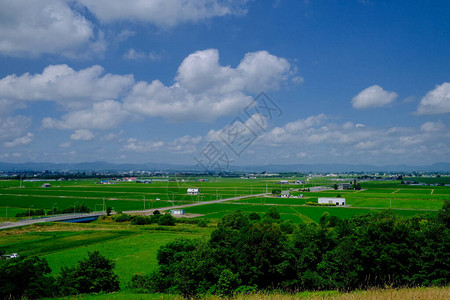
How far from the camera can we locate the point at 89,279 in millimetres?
18844

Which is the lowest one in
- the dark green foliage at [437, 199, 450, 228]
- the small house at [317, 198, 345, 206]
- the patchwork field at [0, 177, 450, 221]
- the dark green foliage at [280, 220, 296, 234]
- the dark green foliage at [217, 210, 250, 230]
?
the patchwork field at [0, 177, 450, 221]

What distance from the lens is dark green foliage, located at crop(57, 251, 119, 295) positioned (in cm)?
1872

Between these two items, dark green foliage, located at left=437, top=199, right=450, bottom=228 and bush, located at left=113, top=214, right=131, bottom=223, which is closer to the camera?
dark green foliage, located at left=437, top=199, right=450, bottom=228

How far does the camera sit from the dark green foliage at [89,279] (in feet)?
61.4

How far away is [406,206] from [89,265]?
67.5 m

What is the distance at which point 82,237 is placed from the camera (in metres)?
40.9

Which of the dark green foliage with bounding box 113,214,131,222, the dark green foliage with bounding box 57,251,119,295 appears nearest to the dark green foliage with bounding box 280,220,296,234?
the dark green foliage with bounding box 57,251,119,295

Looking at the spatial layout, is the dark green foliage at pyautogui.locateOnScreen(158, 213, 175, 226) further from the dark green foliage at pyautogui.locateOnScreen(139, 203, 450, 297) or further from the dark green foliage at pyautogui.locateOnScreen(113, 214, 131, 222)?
the dark green foliage at pyautogui.locateOnScreen(139, 203, 450, 297)

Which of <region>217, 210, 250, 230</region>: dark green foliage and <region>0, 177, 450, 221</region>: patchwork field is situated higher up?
<region>217, 210, 250, 230</region>: dark green foliage

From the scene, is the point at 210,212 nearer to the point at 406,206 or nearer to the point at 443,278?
the point at 406,206

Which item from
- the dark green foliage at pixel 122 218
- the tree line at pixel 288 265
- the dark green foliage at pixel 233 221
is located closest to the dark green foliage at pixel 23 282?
the tree line at pixel 288 265

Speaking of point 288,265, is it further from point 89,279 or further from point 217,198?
point 217,198

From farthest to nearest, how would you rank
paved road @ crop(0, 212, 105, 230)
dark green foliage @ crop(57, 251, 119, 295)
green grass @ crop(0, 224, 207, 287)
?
paved road @ crop(0, 212, 105, 230)
green grass @ crop(0, 224, 207, 287)
dark green foliage @ crop(57, 251, 119, 295)

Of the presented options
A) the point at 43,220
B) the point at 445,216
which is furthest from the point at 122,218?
the point at 445,216
